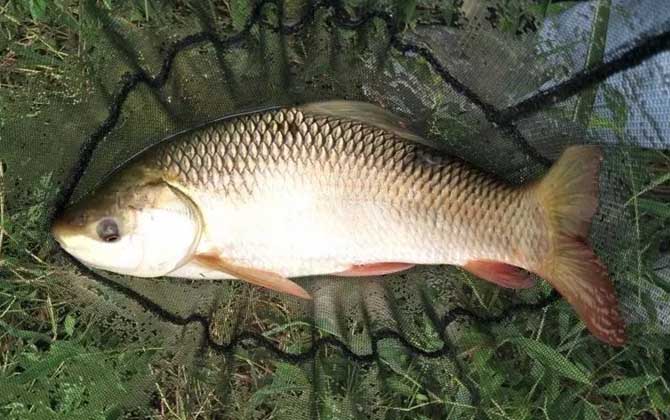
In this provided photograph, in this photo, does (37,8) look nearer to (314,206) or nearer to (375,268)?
(314,206)

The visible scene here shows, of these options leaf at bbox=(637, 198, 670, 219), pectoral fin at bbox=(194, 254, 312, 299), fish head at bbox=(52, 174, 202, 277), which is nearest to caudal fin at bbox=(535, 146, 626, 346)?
leaf at bbox=(637, 198, 670, 219)

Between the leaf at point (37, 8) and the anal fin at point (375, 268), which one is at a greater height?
the leaf at point (37, 8)

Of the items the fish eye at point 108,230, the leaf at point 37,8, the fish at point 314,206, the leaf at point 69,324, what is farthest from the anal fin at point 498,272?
the leaf at point 37,8

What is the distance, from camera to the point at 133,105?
1688mm

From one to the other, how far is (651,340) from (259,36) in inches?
47.8

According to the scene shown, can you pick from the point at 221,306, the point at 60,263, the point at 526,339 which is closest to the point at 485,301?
the point at 526,339

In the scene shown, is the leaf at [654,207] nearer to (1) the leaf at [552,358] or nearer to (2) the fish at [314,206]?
(2) the fish at [314,206]

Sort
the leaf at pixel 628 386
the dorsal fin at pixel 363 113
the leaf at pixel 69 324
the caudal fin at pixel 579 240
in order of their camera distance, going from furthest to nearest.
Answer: the leaf at pixel 69 324 < the leaf at pixel 628 386 < the dorsal fin at pixel 363 113 < the caudal fin at pixel 579 240

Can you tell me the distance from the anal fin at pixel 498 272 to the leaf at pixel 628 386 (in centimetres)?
41

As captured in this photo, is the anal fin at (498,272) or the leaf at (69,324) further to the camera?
the leaf at (69,324)

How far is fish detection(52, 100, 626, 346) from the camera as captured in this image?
4.98ft

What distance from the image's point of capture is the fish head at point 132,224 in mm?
1554

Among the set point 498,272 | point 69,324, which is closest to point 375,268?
point 498,272

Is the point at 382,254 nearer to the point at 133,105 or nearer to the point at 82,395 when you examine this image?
the point at 133,105
